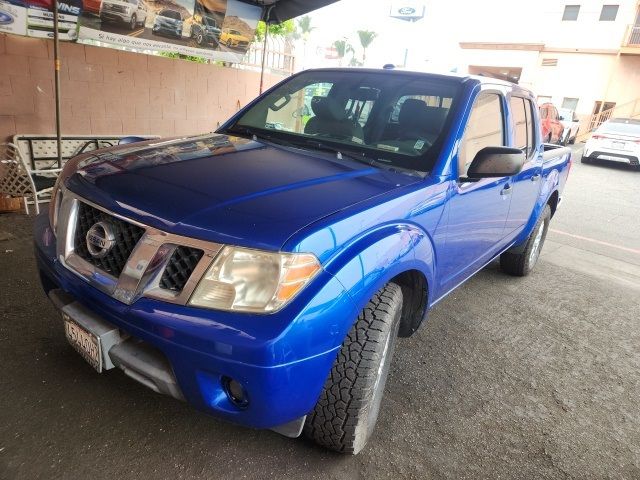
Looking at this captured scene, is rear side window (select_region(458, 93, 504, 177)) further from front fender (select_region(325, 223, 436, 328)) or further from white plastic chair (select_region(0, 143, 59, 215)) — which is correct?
white plastic chair (select_region(0, 143, 59, 215))

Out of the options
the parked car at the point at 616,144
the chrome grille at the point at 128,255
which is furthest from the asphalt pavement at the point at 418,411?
the parked car at the point at 616,144

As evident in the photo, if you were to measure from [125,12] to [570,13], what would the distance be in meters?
28.3

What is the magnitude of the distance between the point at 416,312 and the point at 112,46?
533 cm

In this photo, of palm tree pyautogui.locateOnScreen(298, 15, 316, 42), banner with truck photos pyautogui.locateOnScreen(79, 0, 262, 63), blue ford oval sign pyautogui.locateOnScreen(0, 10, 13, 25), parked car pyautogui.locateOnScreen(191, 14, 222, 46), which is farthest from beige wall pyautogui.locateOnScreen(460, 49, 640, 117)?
palm tree pyautogui.locateOnScreen(298, 15, 316, 42)

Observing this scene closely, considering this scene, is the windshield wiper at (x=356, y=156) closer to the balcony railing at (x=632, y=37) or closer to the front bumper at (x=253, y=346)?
the front bumper at (x=253, y=346)

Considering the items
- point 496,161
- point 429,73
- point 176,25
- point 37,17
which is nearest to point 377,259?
point 496,161

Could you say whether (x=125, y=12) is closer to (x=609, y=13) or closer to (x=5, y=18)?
(x=5, y=18)

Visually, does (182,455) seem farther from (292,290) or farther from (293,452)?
(292,290)

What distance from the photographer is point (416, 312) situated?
2.46m

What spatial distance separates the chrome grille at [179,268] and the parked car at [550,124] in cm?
1540

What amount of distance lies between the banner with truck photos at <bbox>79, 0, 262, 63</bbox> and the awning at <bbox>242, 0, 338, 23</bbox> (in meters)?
0.16

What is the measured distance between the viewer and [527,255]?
434 cm

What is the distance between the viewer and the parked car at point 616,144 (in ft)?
42.4

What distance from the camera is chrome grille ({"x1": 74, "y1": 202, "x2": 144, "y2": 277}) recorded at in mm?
1720
